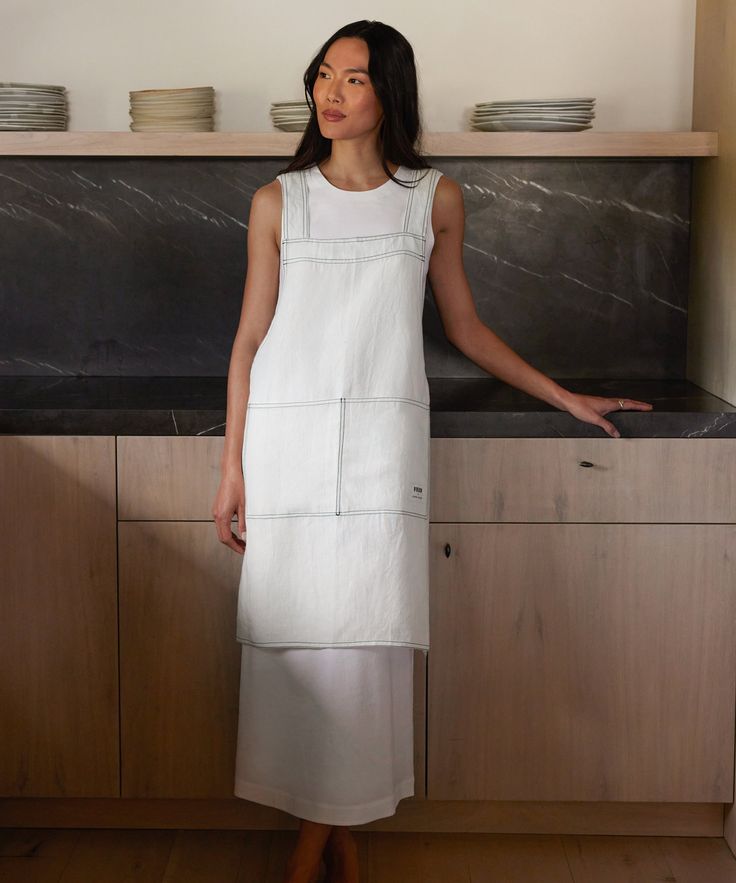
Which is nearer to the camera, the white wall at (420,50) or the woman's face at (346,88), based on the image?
the woman's face at (346,88)

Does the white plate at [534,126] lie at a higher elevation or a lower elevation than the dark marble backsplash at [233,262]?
higher

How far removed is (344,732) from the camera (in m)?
1.92

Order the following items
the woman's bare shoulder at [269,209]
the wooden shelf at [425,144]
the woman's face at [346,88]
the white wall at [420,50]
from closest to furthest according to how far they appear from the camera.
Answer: the woman's face at [346,88] < the woman's bare shoulder at [269,209] < the wooden shelf at [425,144] < the white wall at [420,50]

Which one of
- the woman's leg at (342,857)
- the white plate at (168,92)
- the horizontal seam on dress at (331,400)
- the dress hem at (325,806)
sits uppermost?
the white plate at (168,92)

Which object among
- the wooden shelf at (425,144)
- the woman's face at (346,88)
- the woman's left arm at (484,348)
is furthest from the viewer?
the wooden shelf at (425,144)

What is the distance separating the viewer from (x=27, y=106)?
2.47 metres

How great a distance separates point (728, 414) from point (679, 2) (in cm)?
117

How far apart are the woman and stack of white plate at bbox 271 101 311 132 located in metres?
0.46

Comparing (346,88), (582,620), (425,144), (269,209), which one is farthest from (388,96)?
(582,620)

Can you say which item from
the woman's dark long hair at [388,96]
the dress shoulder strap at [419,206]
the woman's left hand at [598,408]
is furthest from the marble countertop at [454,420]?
the woman's dark long hair at [388,96]

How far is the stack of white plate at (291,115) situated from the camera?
2.43 meters

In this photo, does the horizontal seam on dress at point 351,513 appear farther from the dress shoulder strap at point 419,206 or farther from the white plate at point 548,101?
the white plate at point 548,101

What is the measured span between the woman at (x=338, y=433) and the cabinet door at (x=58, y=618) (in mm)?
356

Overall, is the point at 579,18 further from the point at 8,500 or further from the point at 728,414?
the point at 8,500
